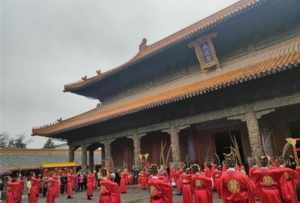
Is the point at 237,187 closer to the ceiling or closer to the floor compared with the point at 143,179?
closer to the ceiling

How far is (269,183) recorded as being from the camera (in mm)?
6633

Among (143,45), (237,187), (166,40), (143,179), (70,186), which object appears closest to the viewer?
(237,187)

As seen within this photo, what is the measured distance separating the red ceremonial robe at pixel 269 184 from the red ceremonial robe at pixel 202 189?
1.42m

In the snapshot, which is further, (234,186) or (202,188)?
(202,188)

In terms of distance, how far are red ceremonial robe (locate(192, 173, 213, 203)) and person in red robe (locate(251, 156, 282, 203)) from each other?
4.60 ft

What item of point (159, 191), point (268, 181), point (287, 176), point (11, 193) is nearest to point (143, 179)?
point (11, 193)

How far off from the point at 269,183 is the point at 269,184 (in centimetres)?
2

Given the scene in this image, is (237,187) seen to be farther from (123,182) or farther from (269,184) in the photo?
Answer: (123,182)

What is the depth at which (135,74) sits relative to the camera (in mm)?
19938

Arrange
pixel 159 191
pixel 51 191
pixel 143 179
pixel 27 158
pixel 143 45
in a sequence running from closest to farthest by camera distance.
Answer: pixel 159 191 → pixel 51 191 → pixel 143 179 → pixel 143 45 → pixel 27 158

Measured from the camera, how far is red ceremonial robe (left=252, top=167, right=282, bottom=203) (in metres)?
6.56

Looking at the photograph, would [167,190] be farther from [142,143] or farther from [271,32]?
[142,143]

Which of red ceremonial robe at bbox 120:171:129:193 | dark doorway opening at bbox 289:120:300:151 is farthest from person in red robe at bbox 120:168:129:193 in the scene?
dark doorway opening at bbox 289:120:300:151

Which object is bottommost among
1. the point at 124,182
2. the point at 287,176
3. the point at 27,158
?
the point at 124,182
